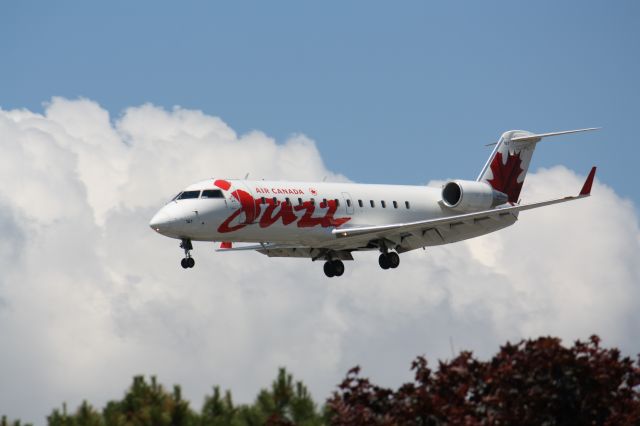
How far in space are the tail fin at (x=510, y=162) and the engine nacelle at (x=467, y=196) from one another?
2495 mm

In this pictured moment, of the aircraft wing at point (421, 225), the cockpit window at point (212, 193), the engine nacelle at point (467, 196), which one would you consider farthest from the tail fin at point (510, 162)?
the cockpit window at point (212, 193)

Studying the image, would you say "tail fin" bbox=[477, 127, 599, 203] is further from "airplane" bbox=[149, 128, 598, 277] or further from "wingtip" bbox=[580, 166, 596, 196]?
"wingtip" bbox=[580, 166, 596, 196]

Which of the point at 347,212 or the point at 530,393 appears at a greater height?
the point at 347,212

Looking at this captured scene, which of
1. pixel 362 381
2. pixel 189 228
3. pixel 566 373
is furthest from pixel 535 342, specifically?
pixel 189 228

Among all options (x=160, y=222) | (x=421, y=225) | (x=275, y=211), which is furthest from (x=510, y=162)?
(x=160, y=222)

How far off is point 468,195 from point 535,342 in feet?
95.0

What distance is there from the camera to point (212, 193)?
50469 mm

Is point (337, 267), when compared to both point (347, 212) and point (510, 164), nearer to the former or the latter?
point (347, 212)

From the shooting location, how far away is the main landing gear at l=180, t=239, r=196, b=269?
4922cm

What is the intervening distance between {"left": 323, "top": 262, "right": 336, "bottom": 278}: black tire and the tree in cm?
2709

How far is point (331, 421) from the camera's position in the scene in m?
28.9

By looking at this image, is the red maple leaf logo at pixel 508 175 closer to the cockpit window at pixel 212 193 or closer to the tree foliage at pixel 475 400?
the cockpit window at pixel 212 193

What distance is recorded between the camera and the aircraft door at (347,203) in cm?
5388

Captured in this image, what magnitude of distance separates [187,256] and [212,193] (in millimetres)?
2518
